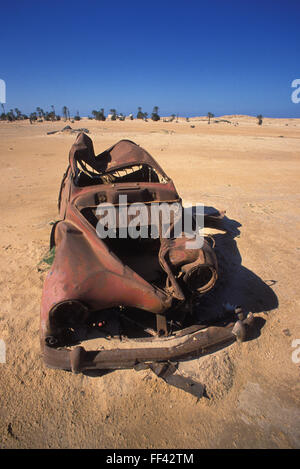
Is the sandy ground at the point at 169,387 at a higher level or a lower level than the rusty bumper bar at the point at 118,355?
lower

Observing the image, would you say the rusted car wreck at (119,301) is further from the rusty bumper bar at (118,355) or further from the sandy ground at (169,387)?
the sandy ground at (169,387)

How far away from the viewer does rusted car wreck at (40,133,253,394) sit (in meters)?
2.72

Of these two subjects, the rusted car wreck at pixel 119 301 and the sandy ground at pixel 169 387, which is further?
the rusted car wreck at pixel 119 301

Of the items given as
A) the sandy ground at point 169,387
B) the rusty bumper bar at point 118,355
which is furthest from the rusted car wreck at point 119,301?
the sandy ground at point 169,387

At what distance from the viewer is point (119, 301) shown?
281cm

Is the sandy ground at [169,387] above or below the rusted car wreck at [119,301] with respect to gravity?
below

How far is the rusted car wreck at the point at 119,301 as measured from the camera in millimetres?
2717

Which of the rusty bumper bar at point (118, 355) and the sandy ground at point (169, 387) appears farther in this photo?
the rusty bumper bar at point (118, 355)

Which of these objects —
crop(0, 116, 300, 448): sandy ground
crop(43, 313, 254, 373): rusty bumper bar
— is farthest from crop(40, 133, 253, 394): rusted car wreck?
crop(0, 116, 300, 448): sandy ground

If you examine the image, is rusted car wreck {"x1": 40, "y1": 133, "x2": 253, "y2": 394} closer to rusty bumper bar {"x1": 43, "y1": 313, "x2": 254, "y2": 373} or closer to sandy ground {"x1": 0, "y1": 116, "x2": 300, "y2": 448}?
rusty bumper bar {"x1": 43, "y1": 313, "x2": 254, "y2": 373}

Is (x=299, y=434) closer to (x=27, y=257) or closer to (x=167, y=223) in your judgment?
(x=167, y=223)

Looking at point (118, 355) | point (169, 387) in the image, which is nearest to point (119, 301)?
point (118, 355)

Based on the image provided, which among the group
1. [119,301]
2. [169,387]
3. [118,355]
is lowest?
[169,387]

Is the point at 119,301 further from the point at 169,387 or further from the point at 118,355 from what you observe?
the point at 169,387
